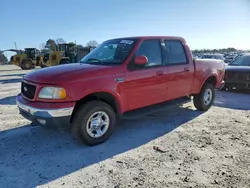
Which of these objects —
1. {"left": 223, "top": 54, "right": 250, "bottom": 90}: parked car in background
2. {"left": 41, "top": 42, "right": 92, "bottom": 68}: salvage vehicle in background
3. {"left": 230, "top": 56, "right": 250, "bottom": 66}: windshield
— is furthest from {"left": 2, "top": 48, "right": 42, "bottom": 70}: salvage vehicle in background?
{"left": 223, "top": 54, "right": 250, "bottom": 90}: parked car in background

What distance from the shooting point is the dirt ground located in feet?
10.1

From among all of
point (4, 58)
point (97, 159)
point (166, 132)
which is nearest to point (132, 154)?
point (97, 159)

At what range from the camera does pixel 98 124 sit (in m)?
4.12

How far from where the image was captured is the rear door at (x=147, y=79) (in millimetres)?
4398

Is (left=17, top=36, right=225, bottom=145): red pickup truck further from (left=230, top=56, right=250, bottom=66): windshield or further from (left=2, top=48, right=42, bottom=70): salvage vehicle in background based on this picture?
(left=2, top=48, right=42, bottom=70): salvage vehicle in background

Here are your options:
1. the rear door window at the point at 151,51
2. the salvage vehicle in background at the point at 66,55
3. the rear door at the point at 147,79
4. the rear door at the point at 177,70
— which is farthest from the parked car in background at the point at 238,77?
the salvage vehicle in background at the point at 66,55

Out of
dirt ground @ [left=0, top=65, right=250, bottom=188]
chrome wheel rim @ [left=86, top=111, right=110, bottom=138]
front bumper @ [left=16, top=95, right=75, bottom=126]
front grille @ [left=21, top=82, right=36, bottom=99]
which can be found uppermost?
front grille @ [left=21, top=82, right=36, bottom=99]

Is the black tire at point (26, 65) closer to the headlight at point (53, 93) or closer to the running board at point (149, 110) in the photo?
the running board at point (149, 110)

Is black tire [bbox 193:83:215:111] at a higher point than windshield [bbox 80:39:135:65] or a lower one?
lower

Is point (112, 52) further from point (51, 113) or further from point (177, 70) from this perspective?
point (51, 113)

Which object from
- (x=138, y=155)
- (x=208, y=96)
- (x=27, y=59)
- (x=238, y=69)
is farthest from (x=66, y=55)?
(x=138, y=155)

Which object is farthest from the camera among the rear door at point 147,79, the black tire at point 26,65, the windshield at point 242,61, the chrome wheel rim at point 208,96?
the black tire at point 26,65

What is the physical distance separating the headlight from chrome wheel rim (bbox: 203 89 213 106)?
164 inches

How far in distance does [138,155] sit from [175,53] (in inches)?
109
